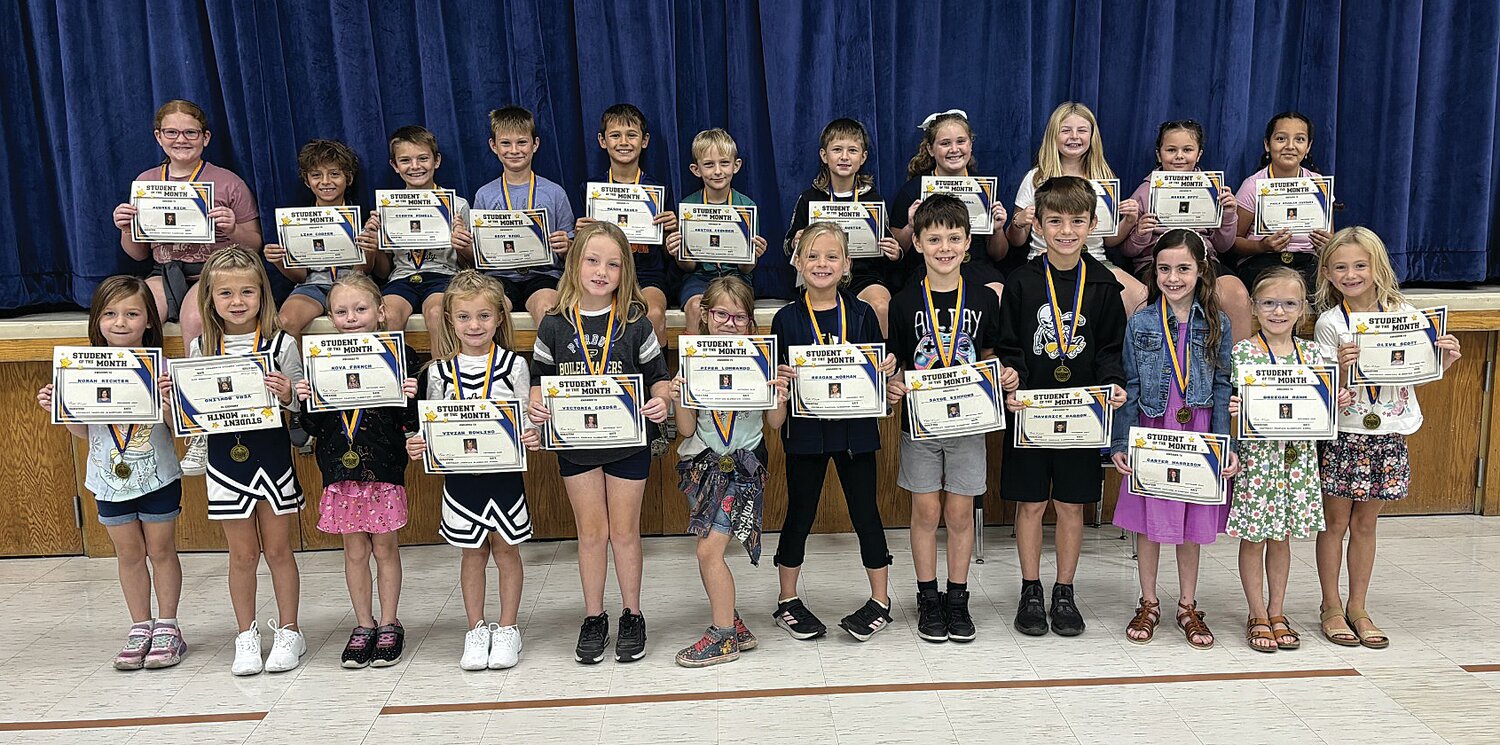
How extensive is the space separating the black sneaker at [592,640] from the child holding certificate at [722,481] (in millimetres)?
219

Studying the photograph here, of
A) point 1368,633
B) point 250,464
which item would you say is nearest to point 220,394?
point 250,464

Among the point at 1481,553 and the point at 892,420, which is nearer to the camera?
the point at 1481,553

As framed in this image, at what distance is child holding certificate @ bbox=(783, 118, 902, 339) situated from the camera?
12.9 ft

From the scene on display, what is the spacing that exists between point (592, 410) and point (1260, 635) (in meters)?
1.97

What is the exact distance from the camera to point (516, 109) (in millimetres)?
4039

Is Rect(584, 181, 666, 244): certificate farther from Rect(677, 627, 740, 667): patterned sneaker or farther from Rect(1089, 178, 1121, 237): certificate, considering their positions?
Rect(1089, 178, 1121, 237): certificate

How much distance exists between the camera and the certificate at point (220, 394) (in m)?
2.93

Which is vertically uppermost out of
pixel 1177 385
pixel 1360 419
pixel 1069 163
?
pixel 1069 163

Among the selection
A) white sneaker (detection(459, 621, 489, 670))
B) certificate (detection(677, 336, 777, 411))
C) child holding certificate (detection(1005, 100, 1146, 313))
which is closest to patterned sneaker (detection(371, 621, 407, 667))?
white sneaker (detection(459, 621, 489, 670))

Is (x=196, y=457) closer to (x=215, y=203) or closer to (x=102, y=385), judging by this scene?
(x=102, y=385)

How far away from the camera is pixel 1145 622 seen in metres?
3.15

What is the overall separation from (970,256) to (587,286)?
1.66 m

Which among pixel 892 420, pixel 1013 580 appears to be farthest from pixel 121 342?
pixel 1013 580

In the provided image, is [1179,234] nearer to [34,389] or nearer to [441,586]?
[441,586]
